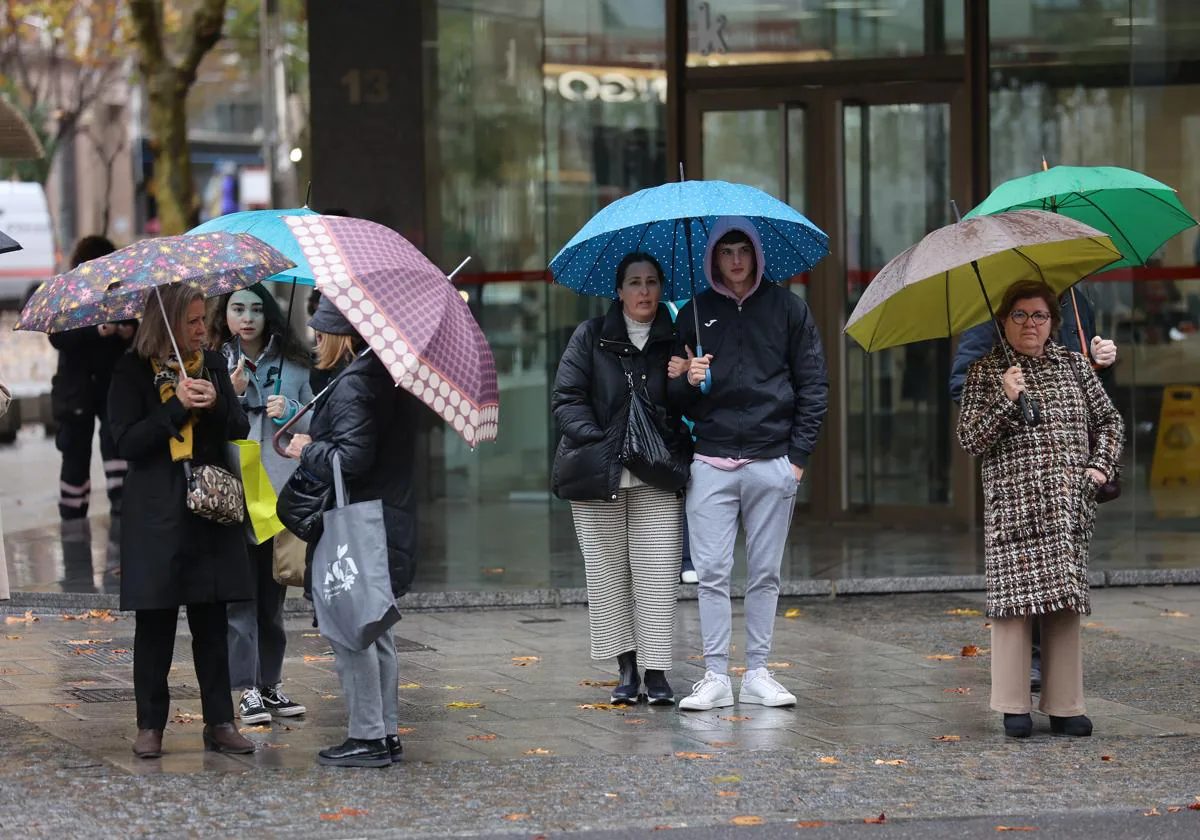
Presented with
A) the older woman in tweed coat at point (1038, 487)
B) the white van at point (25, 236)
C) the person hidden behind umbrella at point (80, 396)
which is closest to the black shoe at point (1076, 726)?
the older woman in tweed coat at point (1038, 487)

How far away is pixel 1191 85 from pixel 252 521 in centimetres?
857

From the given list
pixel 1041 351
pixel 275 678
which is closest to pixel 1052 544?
pixel 1041 351

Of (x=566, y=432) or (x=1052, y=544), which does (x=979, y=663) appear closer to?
(x=1052, y=544)

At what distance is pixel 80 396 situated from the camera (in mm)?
13273

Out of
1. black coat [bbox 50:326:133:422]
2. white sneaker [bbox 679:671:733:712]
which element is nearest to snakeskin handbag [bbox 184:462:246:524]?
white sneaker [bbox 679:671:733:712]

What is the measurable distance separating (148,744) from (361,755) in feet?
2.44

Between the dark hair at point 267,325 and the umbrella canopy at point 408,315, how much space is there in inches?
44.6

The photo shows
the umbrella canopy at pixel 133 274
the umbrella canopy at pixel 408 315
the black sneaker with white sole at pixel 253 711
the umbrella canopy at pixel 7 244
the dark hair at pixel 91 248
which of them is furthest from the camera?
the dark hair at pixel 91 248

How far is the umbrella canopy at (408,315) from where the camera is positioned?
6.12m

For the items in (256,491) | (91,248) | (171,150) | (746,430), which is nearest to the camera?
(256,491)

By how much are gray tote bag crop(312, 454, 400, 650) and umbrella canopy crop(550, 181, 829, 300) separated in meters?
1.51

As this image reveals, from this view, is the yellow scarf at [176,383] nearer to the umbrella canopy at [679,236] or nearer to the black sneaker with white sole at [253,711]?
the black sneaker with white sole at [253,711]

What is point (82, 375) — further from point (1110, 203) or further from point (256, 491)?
point (1110, 203)

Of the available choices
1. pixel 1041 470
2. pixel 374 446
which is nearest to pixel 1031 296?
pixel 1041 470
